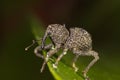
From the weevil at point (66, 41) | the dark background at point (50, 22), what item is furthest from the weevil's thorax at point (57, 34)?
the dark background at point (50, 22)

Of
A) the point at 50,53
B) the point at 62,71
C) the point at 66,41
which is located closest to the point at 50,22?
the point at 66,41

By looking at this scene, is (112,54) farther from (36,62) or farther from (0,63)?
(0,63)

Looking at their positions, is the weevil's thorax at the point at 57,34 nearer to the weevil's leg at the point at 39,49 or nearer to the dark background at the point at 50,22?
the weevil's leg at the point at 39,49

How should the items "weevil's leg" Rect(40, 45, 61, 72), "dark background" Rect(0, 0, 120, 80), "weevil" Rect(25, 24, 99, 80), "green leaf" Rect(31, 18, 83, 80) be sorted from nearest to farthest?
"green leaf" Rect(31, 18, 83, 80), "weevil's leg" Rect(40, 45, 61, 72), "weevil" Rect(25, 24, 99, 80), "dark background" Rect(0, 0, 120, 80)

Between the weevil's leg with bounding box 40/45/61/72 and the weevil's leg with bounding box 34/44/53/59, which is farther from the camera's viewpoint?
the weevil's leg with bounding box 34/44/53/59

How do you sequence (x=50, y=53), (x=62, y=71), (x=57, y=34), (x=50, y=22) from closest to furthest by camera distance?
(x=62, y=71)
(x=50, y=53)
(x=57, y=34)
(x=50, y=22)

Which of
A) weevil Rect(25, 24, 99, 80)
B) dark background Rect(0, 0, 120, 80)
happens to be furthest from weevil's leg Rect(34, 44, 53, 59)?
dark background Rect(0, 0, 120, 80)

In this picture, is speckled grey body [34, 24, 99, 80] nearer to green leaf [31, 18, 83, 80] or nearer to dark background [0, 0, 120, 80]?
green leaf [31, 18, 83, 80]

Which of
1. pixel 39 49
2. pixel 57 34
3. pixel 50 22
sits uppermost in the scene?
pixel 57 34

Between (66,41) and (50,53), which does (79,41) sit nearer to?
(66,41)
